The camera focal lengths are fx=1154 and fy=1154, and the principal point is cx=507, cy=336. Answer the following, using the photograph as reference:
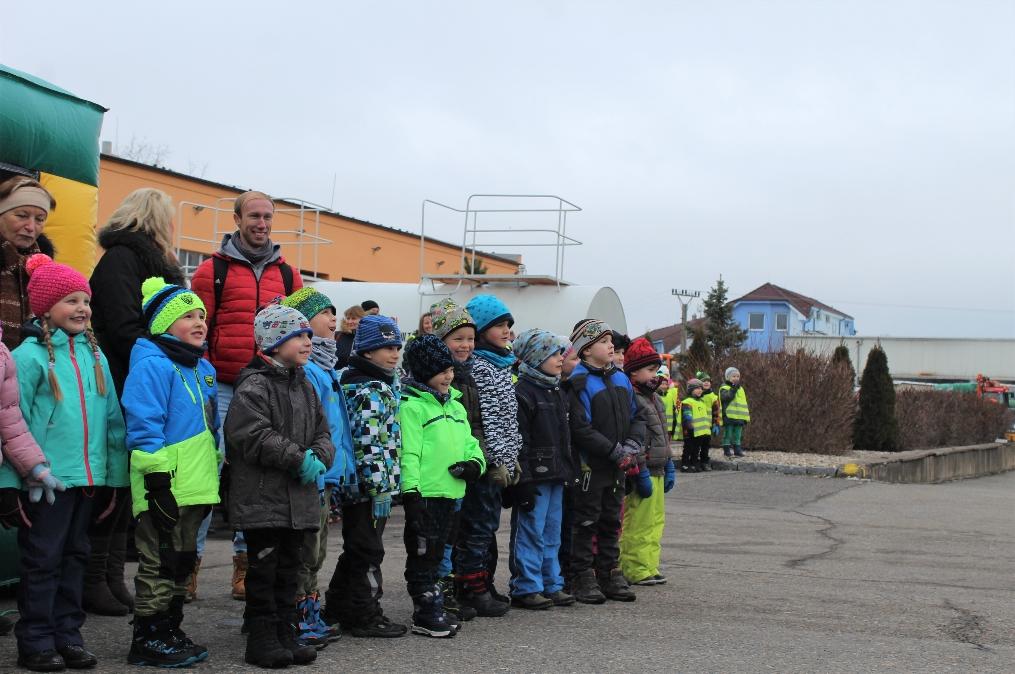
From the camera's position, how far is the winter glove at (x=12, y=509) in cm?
505

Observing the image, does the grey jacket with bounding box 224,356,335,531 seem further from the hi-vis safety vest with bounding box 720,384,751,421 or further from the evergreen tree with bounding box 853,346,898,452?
the evergreen tree with bounding box 853,346,898,452

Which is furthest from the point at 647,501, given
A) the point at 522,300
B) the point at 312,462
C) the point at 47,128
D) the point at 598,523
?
the point at 522,300

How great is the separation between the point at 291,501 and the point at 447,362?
1.39 m

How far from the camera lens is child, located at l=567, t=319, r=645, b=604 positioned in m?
7.70

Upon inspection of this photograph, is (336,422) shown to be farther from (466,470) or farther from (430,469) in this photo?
(466,470)

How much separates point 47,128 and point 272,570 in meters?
3.19

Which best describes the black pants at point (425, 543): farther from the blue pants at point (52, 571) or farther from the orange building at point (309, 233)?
the orange building at point (309, 233)

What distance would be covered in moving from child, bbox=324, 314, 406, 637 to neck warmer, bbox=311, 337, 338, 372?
153mm

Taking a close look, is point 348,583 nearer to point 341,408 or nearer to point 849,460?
point 341,408

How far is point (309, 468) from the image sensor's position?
542 centimetres

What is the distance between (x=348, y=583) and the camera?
20.5 ft

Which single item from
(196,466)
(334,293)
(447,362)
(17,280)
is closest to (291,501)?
(196,466)

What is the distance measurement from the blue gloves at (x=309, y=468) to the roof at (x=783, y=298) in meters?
95.5

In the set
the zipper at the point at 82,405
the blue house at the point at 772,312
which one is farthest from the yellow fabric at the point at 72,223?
the blue house at the point at 772,312
